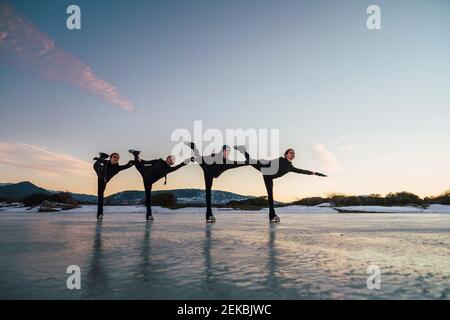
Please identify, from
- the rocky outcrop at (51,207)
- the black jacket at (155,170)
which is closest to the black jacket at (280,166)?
the black jacket at (155,170)

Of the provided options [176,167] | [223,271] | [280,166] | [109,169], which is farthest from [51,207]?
[223,271]

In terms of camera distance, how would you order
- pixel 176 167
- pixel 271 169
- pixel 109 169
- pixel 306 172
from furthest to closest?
pixel 109 169 < pixel 176 167 < pixel 271 169 < pixel 306 172

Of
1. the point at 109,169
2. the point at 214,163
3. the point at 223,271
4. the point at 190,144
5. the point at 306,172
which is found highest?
the point at 190,144

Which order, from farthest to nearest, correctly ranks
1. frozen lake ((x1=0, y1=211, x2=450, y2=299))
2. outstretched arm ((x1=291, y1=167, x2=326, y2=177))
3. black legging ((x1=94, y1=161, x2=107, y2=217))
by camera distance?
black legging ((x1=94, y1=161, x2=107, y2=217)), outstretched arm ((x1=291, y1=167, x2=326, y2=177)), frozen lake ((x1=0, y1=211, x2=450, y2=299))

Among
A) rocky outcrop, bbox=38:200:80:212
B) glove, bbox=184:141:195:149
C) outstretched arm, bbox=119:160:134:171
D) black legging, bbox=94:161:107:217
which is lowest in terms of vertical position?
rocky outcrop, bbox=38:200:80:212

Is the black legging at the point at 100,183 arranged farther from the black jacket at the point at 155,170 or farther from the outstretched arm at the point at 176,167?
the outstretched arm at the point at 176,167

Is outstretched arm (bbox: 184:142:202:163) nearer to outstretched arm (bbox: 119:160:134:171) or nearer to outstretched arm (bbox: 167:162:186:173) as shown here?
outstretched arm (bbox: 167:162:186:173)

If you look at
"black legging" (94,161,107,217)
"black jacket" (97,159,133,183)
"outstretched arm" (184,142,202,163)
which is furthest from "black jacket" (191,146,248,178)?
"black legging" (94,161,107,217)

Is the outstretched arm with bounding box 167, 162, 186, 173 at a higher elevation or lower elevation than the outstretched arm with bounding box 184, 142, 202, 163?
lower

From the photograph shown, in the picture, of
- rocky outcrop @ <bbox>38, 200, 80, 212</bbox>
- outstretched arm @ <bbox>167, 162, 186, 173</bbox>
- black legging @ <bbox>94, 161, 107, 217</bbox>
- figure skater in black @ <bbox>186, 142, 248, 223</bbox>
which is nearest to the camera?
figure skater in black @ <bbox>186, 142, 248, 223</bbox>

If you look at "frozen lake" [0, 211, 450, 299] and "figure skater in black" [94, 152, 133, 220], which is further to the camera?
"figure skater in black" [94, 152, 133, 220]

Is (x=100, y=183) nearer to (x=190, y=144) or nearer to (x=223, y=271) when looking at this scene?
(x=190, y=144)
